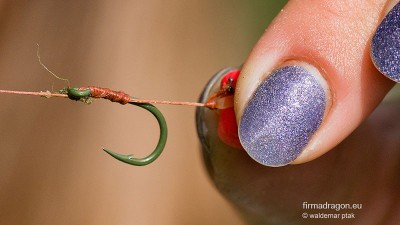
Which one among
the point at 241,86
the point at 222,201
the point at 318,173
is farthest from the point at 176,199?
the point at 241,86

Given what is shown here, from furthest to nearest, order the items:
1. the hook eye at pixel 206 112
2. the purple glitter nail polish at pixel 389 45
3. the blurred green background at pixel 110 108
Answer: the blurred green background at pixel 110 108 < the hook eye at pixel 206 112 < the purple glitter nail polish at pixel 389 45

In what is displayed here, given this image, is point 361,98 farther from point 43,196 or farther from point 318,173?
point 43,196

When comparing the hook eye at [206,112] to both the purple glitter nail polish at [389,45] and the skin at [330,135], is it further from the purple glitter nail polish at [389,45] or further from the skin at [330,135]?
the purple glitter nail polish at [389,45]

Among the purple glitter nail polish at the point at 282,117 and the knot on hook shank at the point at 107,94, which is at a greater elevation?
the knot on hook shank at the point at 107,94

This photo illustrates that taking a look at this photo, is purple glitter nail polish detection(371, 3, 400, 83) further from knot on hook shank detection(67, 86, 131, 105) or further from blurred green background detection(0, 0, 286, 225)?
blurred green background detection(0, 0, 286, 225)

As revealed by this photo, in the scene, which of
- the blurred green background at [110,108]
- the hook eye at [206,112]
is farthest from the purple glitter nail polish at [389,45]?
the blurred green background at [110,108]
